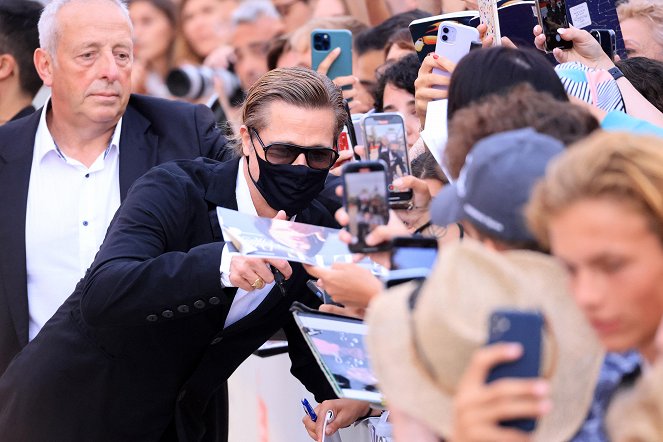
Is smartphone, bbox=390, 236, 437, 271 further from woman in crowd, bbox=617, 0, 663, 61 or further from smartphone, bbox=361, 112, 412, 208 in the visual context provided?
woman in crowd, bbox=617, 0, 663, 61

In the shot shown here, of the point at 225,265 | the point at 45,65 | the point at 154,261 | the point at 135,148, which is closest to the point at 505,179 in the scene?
the point at 225,265

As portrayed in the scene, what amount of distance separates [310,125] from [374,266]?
761mm

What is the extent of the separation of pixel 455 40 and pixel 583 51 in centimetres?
42

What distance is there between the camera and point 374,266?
2.93m

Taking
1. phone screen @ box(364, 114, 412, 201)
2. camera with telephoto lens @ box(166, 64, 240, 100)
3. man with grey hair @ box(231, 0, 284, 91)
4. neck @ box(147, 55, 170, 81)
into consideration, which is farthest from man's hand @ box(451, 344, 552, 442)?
neck @ box(147, 55, 170, 81)

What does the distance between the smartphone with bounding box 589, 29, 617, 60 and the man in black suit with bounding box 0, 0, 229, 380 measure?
59.3 inches

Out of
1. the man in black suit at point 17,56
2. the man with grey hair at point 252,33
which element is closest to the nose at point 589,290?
the man in black suit at point 17,56

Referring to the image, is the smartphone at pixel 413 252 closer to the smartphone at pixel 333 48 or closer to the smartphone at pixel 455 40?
the smartphone at pixel 455 40

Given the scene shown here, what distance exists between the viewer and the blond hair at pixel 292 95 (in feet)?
11.8

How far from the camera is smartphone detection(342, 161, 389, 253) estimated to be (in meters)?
2.52

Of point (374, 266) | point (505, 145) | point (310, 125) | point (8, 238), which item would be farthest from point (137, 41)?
point (505, 145)

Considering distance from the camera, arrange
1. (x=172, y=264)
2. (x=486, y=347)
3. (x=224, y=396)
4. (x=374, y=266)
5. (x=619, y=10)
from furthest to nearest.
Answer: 1. (x=619, y=10)
2. (x=224, y=396)
3. (x=172, y=264)
4. (x=374, y=266)
5. (x=486, y=347)

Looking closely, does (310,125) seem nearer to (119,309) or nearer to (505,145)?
(119,309)

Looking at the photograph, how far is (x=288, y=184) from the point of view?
345 centimetres
